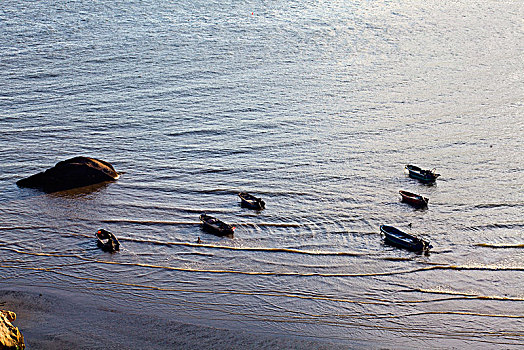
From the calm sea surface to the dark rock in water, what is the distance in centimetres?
80

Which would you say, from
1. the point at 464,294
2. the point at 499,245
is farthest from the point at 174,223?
the point at 499,245

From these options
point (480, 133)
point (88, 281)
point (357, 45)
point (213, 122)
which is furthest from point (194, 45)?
point (88, 281)

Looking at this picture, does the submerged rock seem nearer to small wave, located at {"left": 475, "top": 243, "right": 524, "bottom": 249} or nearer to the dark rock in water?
the dark rock in water

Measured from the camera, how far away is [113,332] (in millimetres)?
23125

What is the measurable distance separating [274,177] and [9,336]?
21592 millimetres

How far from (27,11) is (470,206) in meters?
75.1

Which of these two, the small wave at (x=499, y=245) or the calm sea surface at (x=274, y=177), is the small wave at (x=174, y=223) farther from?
the small wave at (x=499, y=245)

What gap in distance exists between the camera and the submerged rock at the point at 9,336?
65.6 ft

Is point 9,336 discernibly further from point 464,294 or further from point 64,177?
point 464,294

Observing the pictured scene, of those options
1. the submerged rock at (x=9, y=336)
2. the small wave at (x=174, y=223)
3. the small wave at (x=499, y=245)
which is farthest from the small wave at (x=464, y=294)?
the submerged rock at (x=9, y=336)

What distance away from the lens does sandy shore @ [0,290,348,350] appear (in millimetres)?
22406

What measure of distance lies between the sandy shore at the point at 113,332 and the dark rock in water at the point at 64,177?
525 inches

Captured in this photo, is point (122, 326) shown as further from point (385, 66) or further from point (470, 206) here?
point (385, 66)

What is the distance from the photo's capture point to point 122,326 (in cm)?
2358
